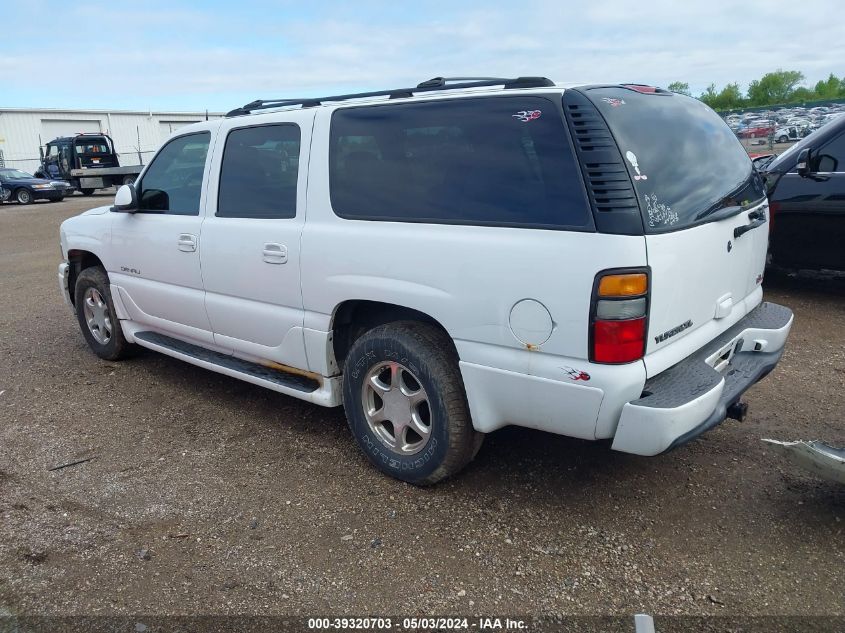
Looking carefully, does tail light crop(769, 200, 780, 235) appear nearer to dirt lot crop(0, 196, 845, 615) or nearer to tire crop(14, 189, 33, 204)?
dirt lot crop(0, 196, 845, 615)

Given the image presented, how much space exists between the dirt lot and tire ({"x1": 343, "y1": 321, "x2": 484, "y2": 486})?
0.58 feet

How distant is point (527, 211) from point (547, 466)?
59.5 inches

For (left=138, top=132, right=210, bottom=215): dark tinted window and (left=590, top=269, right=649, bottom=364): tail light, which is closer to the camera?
(left=590, top=269, right=649, bottom=364): tail light

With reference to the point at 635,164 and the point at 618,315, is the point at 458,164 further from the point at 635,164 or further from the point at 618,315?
the point at 618,315

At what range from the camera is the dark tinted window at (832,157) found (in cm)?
621

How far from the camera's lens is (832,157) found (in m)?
6.27

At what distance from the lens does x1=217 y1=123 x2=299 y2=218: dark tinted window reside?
155 inches

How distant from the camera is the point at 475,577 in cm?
289

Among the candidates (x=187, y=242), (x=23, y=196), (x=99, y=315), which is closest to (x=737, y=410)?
(x=187, y=242)

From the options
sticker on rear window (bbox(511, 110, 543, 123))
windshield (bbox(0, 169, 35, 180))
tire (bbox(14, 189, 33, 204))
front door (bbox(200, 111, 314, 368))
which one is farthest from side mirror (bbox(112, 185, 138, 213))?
windshield (bbox(0, 169, 35, 180))

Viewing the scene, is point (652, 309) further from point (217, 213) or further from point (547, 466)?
point (217, 213)

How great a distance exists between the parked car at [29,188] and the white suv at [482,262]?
23.3 meters

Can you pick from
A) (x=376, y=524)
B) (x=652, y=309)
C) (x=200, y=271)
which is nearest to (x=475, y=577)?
(x=376, y=524)

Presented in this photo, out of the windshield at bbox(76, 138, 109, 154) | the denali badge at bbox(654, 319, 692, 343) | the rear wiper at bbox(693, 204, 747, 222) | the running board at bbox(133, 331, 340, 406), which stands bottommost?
the running board at bbox(133, 331, 340, 406)
